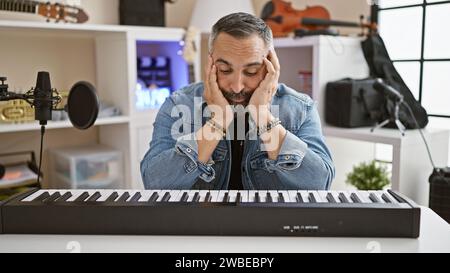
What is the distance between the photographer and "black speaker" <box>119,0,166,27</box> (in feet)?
9.36

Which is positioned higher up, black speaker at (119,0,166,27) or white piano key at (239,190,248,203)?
black speaker at (119,0,166,27)

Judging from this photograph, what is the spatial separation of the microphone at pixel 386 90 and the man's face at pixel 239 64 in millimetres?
1317

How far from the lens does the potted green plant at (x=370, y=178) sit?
2627mm

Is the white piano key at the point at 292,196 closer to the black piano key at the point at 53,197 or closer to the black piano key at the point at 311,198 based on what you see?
the black piano key at the point at 311,198

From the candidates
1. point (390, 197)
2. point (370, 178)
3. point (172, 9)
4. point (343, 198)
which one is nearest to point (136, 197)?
point (343, 198)

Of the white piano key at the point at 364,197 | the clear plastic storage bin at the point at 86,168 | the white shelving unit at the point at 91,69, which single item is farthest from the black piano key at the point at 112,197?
the clear plastic storage bin at the point at 86,168

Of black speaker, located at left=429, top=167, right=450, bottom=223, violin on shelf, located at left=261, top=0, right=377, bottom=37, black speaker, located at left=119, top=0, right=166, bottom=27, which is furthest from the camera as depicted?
black speaker, located at left=119, top=0, right=166, bottom=27

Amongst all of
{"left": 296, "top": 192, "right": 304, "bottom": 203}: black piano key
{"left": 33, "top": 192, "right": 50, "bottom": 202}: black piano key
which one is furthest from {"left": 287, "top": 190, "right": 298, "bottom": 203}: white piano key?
{"left": 33, "top": 192, "right": 50, "bottom": 202}: black piano key

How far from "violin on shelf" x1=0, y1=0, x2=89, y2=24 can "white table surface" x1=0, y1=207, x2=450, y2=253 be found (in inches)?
68.4

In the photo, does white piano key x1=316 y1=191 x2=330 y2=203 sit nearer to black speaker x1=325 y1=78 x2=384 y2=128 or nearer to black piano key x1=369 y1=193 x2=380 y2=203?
black piano key x1=369 y1=193 x2=380 y2=203

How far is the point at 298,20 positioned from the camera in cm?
280

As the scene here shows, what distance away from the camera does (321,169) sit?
133 cm

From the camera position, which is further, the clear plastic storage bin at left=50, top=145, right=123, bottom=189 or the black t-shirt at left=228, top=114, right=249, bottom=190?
the clear plastic storage bin at left=50, top=145, right=123, bottom=189

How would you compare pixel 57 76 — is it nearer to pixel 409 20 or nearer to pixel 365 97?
pixel 365 97
